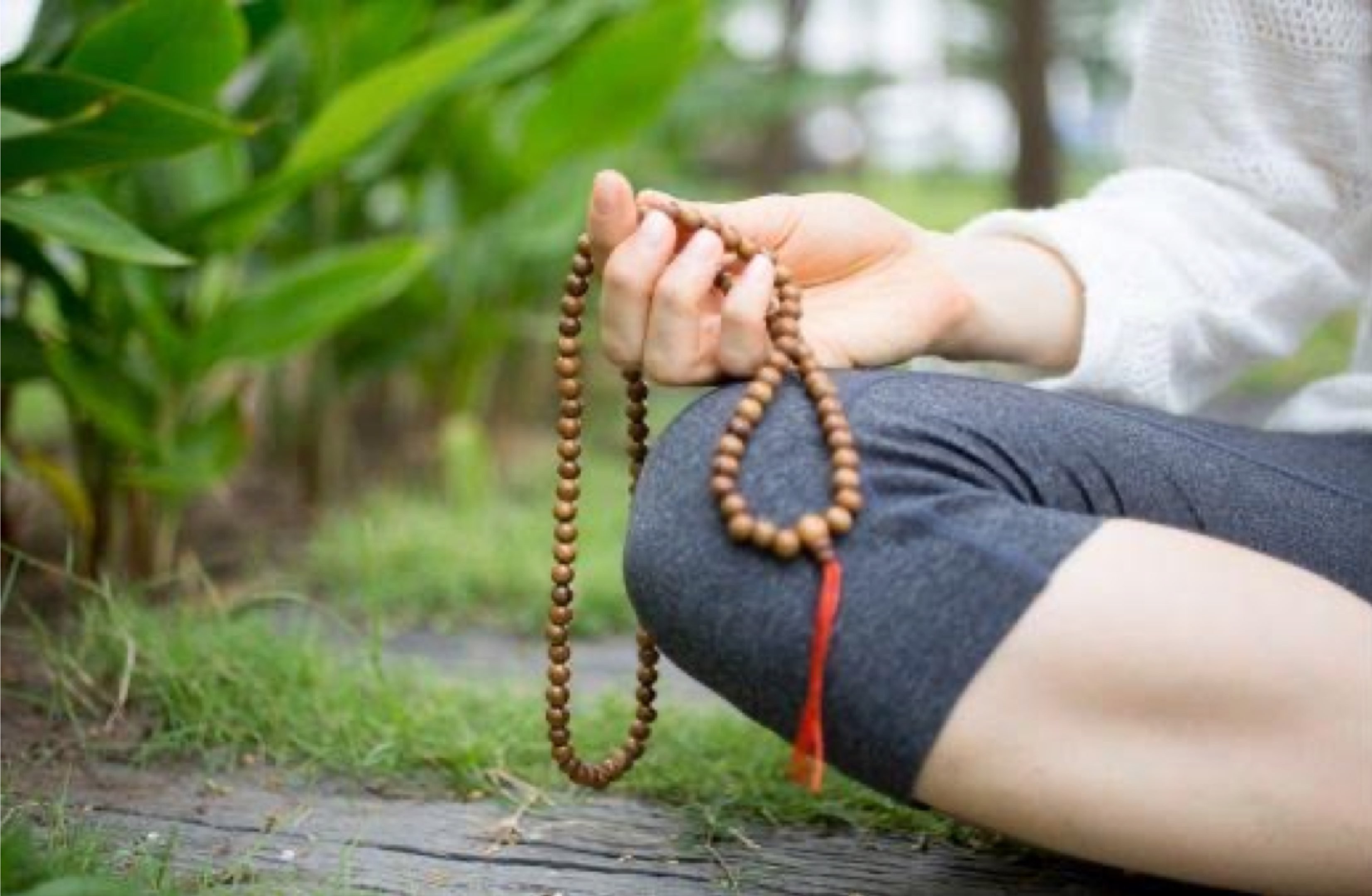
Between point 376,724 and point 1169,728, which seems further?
point 376,724

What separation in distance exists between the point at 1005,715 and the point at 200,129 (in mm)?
735

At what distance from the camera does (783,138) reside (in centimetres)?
510

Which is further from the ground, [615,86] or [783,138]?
[615,86]

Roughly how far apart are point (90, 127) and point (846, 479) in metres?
0.69

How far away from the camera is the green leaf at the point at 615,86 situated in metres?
2.07

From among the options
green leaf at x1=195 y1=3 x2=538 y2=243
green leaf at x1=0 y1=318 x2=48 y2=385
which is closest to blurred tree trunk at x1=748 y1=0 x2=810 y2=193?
green leaf at x1=195 y1=3 x2=538 y2=243

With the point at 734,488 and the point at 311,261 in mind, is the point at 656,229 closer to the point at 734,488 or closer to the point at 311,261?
the point at 734,488

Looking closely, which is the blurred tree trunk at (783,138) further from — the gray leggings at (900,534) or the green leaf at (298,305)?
the gray leggings at (900,534)

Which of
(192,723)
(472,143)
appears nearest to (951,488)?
(192,723)

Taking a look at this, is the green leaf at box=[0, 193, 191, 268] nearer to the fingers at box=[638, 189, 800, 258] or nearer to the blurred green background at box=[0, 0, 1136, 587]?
the blurred green background at box=[0, 0, 1136, 587]

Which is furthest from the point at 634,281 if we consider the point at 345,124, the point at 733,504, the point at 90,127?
the point at 345,124

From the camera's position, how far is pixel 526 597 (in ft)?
6.19

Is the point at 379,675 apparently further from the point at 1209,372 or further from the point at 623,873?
the point at 1209,372

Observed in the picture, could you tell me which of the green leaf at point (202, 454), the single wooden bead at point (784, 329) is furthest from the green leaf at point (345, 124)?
the single wooden bead at point (784, 329)
